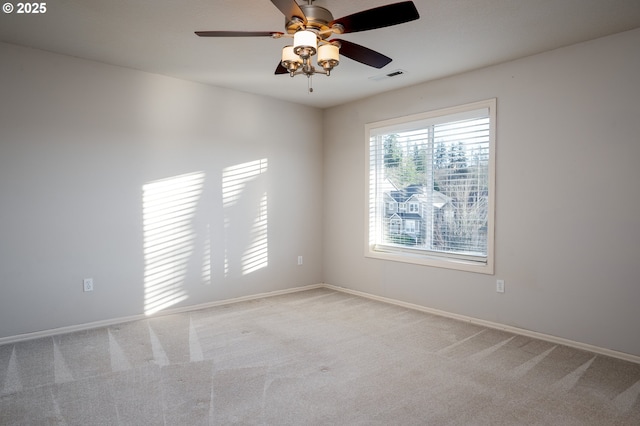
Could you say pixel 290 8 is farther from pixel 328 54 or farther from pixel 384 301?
pixel 384 301

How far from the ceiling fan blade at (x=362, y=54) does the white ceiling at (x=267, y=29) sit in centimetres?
38

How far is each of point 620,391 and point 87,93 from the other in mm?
4972

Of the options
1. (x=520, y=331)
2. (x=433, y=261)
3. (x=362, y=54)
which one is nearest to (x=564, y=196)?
(x=520, y=331)

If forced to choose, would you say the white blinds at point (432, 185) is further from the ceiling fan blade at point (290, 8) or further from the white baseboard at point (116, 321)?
the ceiling fan blade at point (290, 8)

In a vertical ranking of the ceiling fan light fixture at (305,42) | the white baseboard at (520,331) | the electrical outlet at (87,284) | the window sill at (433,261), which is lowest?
the white baseboard at (520,331)

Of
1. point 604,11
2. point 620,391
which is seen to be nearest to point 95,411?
point 620,391

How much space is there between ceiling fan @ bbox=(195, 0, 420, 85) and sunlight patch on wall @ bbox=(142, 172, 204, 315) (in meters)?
2.31

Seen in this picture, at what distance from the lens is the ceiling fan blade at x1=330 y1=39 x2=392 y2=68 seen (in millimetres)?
2494

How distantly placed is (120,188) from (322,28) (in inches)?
109

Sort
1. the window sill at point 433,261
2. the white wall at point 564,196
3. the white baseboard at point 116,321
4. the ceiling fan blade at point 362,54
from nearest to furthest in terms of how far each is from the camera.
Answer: the ceiling fan blade at point 362,54 → the white wall at point 564,196 → the white baseboard at point 116,321 → the window sill at point 433,261

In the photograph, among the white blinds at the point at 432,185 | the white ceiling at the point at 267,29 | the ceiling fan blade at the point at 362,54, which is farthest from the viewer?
the white blinds at the point at 432,185

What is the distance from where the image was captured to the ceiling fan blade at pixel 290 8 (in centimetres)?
200

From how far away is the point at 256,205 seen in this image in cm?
505

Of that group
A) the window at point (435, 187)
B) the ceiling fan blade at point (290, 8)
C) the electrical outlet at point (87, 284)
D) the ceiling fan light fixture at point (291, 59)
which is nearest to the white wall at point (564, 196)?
the window at point (435, 187)
